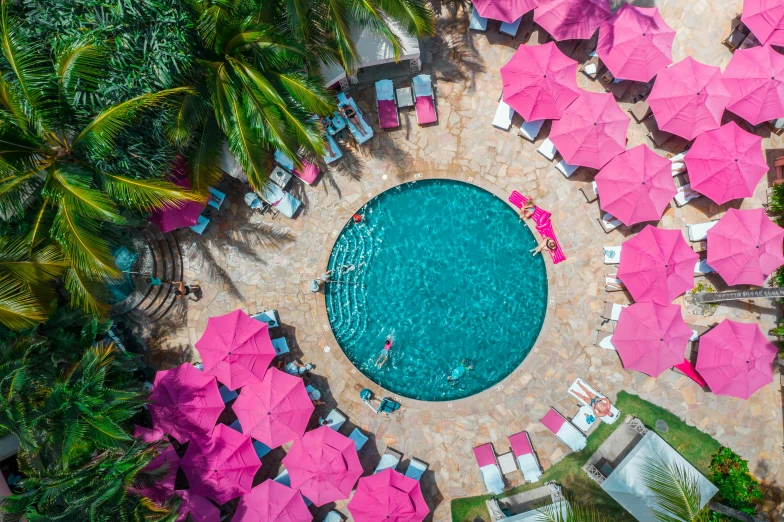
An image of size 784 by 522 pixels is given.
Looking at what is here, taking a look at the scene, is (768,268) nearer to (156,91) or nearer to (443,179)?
(443,179)

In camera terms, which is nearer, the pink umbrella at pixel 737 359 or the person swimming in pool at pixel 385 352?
the pink umbrella at pixel 737 359

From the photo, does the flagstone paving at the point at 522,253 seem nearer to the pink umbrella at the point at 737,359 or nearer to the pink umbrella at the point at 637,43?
the pink umbrella at the point at 737,359

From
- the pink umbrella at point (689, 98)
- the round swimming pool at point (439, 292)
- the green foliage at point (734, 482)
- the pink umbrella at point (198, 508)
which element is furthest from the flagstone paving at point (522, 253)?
the pink umbrella at point (198, 508)

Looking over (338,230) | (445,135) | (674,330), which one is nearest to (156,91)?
(338,230)

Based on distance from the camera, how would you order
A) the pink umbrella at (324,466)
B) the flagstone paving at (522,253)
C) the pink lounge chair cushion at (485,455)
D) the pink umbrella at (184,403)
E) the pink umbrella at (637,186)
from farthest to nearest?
1. the flagstone paving at (522,253)
2. the pink lounge chair cushion at (485,455)
3. the pink umbrella at (637,186)
4. the pink umbrella at (184,403)
5. the pink umbrella at (324,466)

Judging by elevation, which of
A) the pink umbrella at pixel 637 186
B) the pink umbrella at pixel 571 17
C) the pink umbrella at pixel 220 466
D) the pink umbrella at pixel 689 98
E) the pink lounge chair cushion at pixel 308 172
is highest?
the pink umbrella at pixel 571 17

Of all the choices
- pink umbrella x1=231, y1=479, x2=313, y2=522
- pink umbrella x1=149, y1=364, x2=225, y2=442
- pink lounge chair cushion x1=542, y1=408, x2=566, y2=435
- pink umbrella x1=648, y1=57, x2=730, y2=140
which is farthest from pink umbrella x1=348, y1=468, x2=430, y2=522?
pink umbrella x1=648, y1=57, x2=730, y2=140

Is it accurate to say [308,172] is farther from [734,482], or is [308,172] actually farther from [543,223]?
[734,482]
